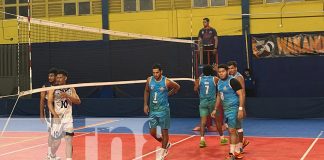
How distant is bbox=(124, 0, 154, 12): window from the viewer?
23.3 m

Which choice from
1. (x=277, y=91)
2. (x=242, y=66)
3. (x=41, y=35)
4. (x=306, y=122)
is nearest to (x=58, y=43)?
(x=41, y=35)

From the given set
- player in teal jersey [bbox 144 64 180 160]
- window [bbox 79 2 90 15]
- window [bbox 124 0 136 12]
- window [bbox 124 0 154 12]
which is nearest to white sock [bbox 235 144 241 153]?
player in teal jersey [bbox 144 64 180 160]

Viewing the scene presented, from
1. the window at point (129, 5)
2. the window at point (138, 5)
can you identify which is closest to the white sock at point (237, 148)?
the window at point (138, 5)

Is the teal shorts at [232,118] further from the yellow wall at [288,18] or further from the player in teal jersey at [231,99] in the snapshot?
the yellow wall at [288,18]

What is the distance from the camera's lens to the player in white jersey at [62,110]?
27.4 feet

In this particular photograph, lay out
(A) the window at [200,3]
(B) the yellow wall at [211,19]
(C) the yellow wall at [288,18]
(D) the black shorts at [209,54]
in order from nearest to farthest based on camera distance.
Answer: (D) the black shorts at [209,54]
(C) the yellow wall at [288,18]
(B) the yellow wall at [211,19]
(A) the window at [200,3]

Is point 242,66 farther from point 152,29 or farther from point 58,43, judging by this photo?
point 58,43

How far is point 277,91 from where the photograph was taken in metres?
21.5

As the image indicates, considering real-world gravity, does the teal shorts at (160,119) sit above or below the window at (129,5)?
below

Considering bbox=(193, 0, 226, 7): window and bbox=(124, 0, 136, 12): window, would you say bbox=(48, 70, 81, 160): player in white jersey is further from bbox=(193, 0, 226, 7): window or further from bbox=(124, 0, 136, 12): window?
bbox=(124, 0, 136, 12): window

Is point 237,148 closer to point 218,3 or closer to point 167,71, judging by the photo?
Result: point 167,71

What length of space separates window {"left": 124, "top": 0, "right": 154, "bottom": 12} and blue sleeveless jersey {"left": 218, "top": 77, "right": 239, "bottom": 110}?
572 inches

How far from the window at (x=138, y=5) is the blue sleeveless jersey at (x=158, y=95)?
561 inches

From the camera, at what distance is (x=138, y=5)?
2347 centimetres
